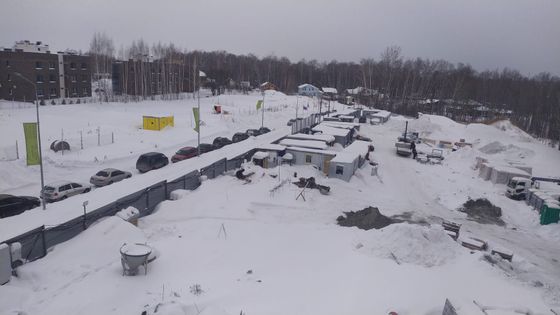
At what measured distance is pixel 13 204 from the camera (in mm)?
15883

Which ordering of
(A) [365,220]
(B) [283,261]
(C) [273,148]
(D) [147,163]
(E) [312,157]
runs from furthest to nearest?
(C) [273,148] → (E) [312,157] → (D) [147,163] → (A) [365,220] → (B) [283,261]

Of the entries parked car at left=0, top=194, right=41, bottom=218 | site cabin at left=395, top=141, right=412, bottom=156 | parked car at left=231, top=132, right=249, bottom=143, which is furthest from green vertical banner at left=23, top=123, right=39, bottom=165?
site cabin at left=395, top=141, right=412, bottom=156

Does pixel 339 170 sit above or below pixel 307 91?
below

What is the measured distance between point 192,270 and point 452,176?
26075 millimetres

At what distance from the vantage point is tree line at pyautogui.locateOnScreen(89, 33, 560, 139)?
235 feet

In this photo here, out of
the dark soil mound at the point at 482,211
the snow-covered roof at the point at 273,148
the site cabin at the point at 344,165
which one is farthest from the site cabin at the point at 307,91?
the dark soil mound at the point at 482,211

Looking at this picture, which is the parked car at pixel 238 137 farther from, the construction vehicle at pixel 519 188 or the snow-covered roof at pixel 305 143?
the construction vehicle at pixel 519 188

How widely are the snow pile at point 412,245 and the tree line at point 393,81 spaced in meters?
59.0

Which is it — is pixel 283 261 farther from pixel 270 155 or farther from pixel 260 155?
pixel 270 155

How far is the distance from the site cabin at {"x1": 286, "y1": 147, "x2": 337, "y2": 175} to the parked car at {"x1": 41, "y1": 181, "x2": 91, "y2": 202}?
14545 mm

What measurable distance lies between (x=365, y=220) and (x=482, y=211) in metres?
9.45

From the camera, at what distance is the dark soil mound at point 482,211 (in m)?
21.5

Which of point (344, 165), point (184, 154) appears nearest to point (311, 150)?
point (344, 165)

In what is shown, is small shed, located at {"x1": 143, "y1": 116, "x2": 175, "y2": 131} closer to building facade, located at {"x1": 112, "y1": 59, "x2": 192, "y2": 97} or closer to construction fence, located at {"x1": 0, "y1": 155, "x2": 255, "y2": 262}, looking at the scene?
construction fence, located at {"x1": 0, "y1": 155, "x2": 255, "y2": 262}
